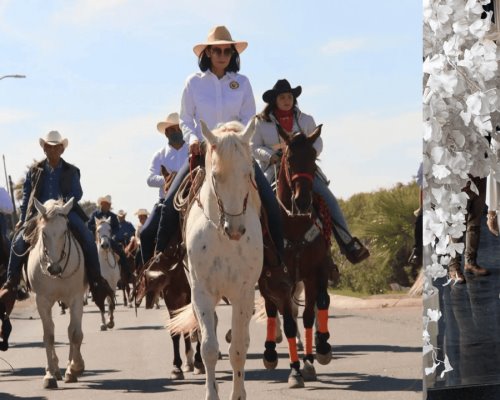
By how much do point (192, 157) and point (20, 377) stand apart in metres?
4.83

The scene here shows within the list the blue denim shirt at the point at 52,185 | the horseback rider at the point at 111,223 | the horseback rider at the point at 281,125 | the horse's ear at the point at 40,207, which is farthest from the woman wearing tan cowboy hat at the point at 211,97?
the horseback rider at the point at 111,223

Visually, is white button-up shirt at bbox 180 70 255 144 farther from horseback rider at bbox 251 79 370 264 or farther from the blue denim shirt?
the blue denim shirt

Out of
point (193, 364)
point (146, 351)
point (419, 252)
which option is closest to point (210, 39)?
point (419, 252)

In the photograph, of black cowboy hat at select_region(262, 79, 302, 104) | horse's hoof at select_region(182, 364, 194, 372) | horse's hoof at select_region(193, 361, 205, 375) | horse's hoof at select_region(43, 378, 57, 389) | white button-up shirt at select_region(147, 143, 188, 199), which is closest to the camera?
black cowboy hat at select_region(262, 79, 302, 104)

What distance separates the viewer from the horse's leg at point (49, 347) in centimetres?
1380

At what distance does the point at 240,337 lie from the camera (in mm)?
10789

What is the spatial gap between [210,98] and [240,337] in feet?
7.89

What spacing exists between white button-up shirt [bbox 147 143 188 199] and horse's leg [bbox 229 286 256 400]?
5.05m

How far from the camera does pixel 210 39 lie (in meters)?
12.3

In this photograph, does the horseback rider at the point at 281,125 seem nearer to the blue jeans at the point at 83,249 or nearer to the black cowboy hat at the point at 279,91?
the black cowboy hat at the point at 279,91

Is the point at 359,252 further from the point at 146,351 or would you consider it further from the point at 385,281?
the point at 385,281

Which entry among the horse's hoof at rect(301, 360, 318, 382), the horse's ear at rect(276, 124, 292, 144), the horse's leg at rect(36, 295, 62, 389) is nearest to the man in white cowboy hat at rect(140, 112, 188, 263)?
the horse's leg at rect(36, 295, 62, 389)

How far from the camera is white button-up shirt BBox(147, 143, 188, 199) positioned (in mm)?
15812

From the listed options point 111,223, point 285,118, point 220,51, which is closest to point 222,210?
point 220,51
